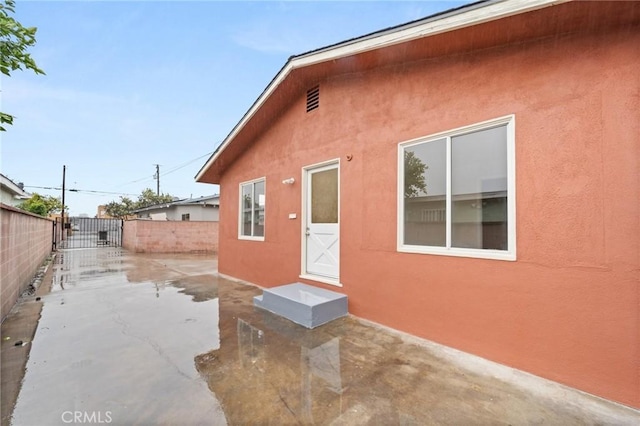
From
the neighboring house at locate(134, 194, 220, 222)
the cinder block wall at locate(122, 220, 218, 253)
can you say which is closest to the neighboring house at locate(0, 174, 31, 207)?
the cinder block wall at locate(122, 220, 218, 253)

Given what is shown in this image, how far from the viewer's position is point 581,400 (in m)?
2.23

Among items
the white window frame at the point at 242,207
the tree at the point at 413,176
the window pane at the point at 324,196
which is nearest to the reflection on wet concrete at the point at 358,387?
the tree at the point at 413,176

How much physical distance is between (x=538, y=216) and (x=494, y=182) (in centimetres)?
56

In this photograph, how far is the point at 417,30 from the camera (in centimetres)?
317

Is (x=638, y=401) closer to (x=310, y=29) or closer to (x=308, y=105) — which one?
(x=308, y=105)

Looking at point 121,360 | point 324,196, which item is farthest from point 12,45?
point 324,196

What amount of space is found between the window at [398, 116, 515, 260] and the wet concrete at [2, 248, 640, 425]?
130 centimetres

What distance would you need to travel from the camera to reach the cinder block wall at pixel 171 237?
1360cm

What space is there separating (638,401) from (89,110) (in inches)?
830

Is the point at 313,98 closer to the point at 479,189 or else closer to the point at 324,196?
the point at 324,196

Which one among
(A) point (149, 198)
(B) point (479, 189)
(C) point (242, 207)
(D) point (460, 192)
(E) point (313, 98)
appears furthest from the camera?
(A) point (149, 198)

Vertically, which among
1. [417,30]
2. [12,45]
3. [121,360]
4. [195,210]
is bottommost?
[121,360]

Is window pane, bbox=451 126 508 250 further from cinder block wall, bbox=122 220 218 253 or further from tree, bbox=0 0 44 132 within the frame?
cinder block wall, bbox=122 220 218 253

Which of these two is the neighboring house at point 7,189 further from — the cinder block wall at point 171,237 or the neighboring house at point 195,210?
the neighboring house at point 195,210
